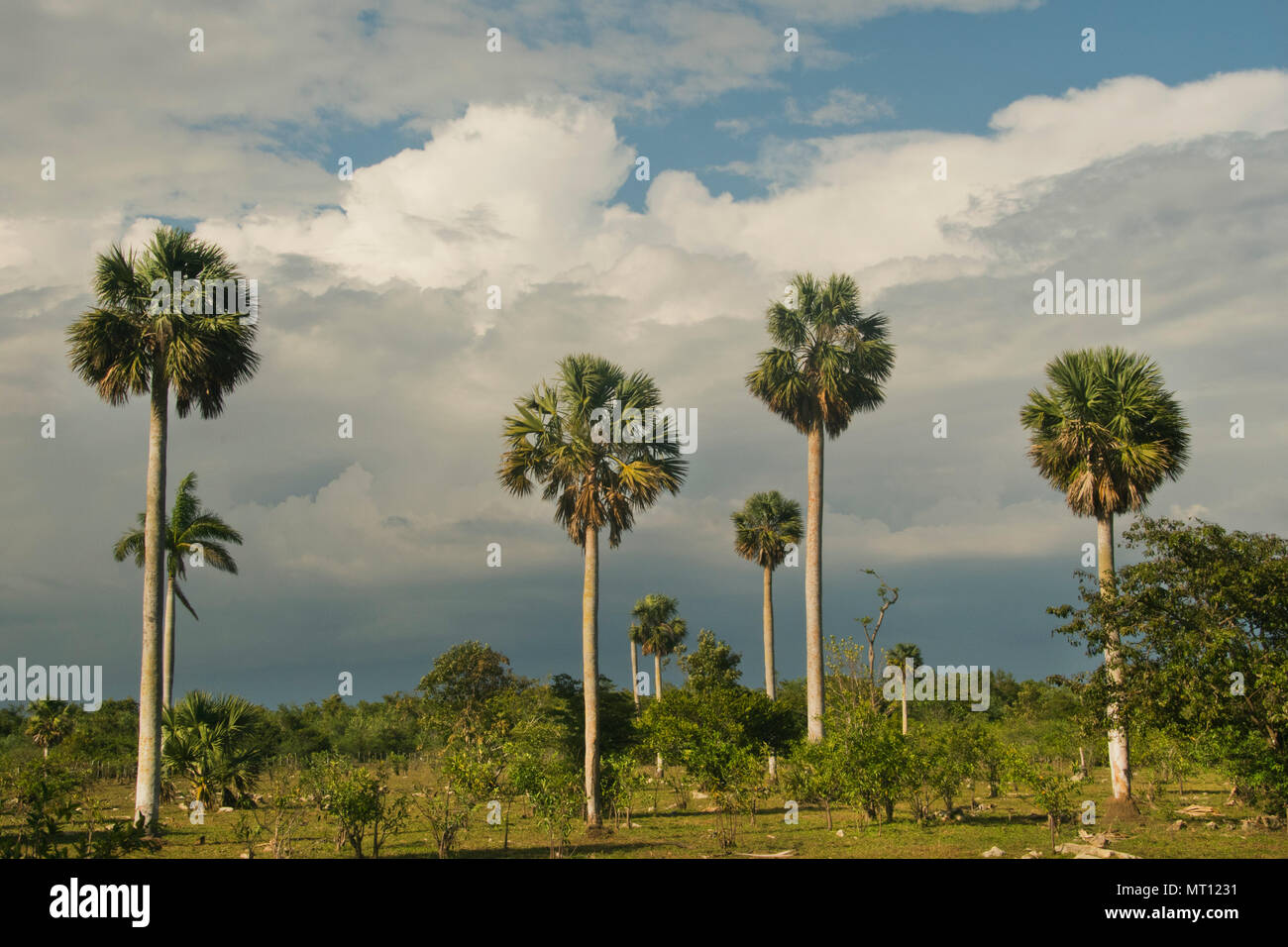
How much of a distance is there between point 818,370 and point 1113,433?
10.8 m

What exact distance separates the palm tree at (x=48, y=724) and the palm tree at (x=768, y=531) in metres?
36.6

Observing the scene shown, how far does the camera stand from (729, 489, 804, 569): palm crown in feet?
160

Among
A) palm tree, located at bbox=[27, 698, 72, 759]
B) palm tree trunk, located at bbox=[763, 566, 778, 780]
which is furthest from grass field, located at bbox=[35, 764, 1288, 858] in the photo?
palm tree, located at bbox=[27, 698, 72, 759]

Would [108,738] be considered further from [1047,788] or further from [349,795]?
[1047,788]

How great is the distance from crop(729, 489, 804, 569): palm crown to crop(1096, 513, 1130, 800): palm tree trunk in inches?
808

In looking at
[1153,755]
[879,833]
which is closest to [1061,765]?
[1153,755]

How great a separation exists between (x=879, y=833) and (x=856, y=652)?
884cm

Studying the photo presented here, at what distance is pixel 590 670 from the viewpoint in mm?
27562

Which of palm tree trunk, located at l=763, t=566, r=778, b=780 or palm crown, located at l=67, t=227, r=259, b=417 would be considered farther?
palm tree trunk, located at l=763, t=566, r=778, b=780

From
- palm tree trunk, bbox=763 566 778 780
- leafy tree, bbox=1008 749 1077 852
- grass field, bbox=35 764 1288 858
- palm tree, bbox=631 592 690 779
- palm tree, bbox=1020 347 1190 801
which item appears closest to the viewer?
leafy tree, bbox=1008 749 1077 852

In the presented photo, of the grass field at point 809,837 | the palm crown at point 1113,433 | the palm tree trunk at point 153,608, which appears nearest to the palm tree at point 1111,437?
the palm crown at point 1113,433

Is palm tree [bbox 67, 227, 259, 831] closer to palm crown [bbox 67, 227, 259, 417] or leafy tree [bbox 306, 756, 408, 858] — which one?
palm crown [bbox 67, 227, 259, 417]
